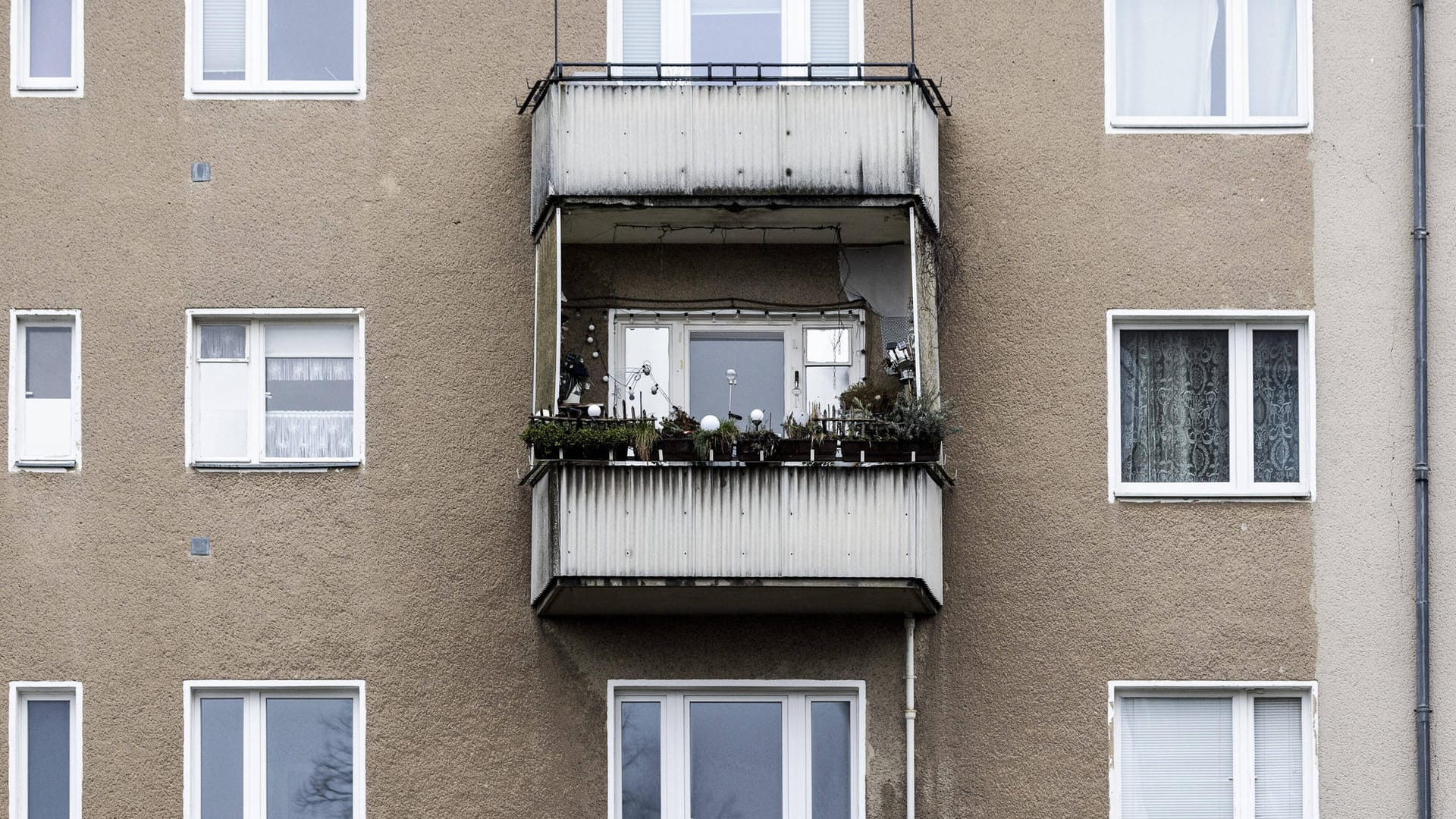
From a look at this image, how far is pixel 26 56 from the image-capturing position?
20.6m

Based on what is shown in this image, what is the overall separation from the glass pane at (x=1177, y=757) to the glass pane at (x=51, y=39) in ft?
31.8

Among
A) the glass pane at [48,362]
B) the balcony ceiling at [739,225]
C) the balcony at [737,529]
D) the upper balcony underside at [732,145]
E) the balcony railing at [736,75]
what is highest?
the balcony railing at [736,75]

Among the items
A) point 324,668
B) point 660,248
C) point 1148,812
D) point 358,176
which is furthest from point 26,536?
point 1148,812

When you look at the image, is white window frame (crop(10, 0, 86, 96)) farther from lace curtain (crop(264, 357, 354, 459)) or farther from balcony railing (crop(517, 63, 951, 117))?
balcony railing (crop(517, 63, 951, 117))

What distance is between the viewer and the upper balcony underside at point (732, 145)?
1969 centimetres

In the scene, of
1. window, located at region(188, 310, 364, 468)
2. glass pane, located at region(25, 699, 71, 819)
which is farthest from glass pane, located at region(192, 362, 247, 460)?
glass pane, located at region(25, 699, 71, 819)

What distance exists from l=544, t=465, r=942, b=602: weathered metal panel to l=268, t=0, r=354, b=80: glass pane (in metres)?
4.06

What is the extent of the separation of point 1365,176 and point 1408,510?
263cm

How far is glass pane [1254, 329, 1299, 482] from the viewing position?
20078mm

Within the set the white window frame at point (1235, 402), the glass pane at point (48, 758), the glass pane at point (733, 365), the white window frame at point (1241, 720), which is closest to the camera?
the white window frame at point (1241, 720)

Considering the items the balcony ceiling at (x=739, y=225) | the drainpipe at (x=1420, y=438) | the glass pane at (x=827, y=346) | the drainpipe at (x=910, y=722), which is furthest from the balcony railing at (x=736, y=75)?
the drainpipe at (x=910, y=722)

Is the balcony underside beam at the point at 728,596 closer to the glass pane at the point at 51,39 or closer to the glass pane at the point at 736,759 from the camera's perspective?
the glass pane at the point at 736,759

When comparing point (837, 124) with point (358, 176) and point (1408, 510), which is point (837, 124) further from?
point (1408, 510)

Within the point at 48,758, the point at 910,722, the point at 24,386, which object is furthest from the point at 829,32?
the point at 48,758
